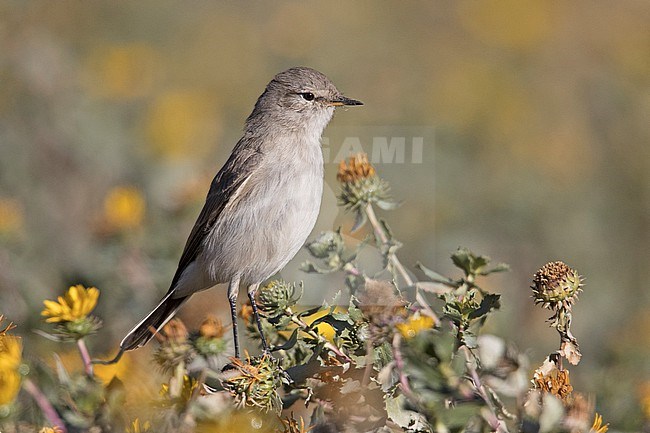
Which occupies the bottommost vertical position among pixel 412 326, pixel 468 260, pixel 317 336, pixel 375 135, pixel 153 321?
pixel 153 321

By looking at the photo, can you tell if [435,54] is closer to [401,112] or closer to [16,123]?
[401,112]

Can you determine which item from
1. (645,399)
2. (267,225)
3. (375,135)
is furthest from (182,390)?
(375,135)

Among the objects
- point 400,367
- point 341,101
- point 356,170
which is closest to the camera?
point 400,367

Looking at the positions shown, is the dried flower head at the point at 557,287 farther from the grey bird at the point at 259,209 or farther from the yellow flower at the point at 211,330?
the grey bird at the point at 259,209

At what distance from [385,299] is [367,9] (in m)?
7.76

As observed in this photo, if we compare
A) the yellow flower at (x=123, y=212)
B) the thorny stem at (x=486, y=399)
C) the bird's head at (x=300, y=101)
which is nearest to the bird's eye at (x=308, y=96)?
the bird's head at (x=300, y=101)

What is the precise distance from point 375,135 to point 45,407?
490cm

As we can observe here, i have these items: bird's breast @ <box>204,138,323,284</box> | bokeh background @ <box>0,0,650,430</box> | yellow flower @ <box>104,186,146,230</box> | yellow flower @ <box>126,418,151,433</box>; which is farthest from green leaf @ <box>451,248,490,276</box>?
yellow flower @ <box>104,186,146,230</box>

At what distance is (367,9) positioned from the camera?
9516 mm

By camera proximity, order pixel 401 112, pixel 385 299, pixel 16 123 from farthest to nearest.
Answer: pixel 401 112 < pixel 16 123 < pixel 385 299

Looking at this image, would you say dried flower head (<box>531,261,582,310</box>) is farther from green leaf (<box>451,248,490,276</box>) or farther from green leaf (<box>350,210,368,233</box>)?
green leaf (<box>350,210,368,233</box>)

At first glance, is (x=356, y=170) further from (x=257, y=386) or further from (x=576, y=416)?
→ (x=576, y=416)

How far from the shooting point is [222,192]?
3803 millimetres

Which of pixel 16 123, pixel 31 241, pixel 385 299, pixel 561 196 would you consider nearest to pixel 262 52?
pixel 16 123
